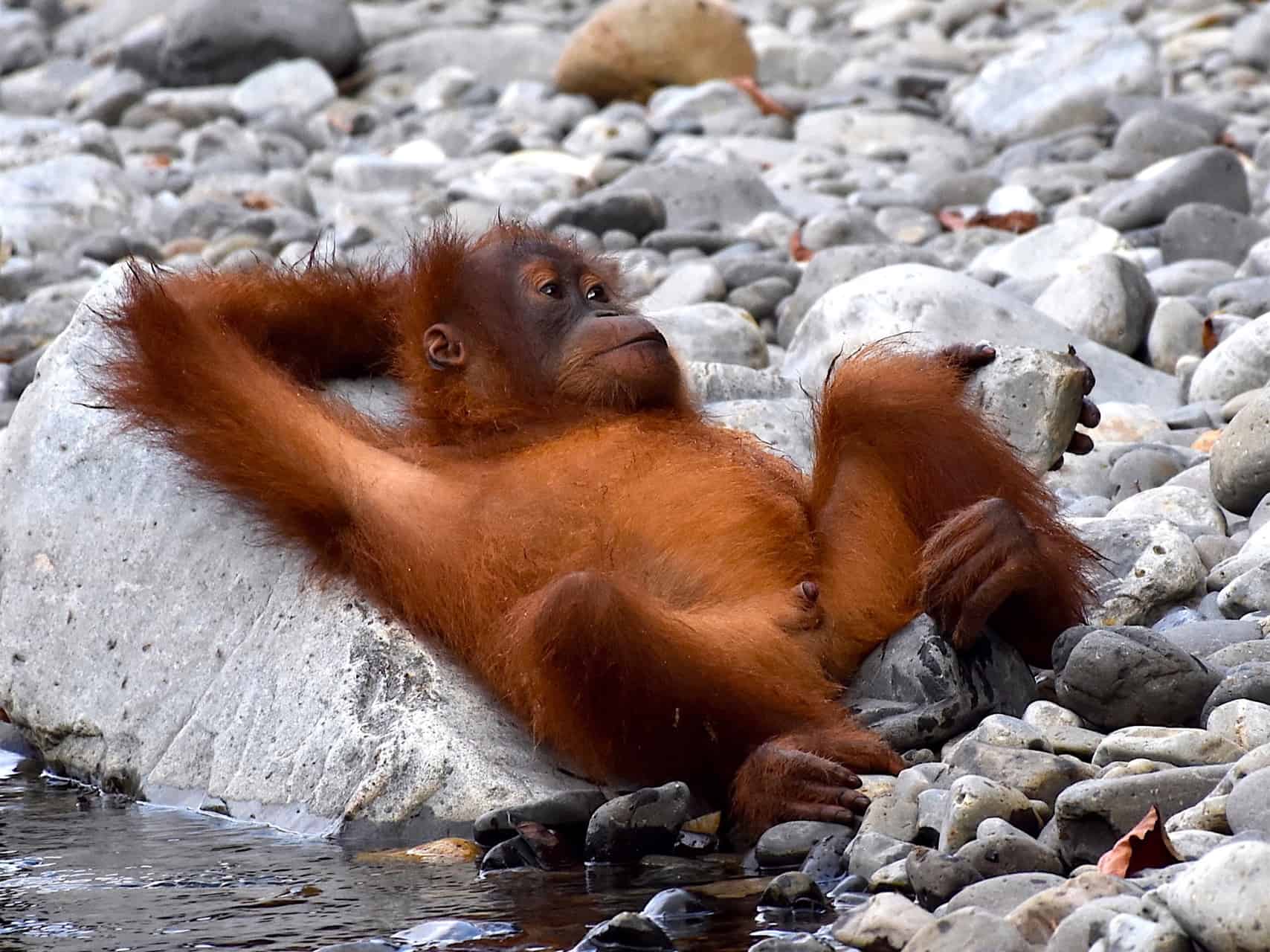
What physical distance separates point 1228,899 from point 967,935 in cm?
40

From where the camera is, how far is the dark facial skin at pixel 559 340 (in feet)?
15.8

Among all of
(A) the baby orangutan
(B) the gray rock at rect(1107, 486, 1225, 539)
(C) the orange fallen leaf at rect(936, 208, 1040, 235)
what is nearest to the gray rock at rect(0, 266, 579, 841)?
(A) the baby orangutan

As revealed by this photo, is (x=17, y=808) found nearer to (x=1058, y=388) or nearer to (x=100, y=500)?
(x=100, y=500)

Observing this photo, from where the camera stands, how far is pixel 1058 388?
530 cm

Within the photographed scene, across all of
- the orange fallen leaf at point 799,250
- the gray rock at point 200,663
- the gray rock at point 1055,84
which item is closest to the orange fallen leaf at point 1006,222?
the orange fallen leaf at point 799,250

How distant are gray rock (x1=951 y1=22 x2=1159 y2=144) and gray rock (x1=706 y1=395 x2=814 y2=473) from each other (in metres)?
6.57

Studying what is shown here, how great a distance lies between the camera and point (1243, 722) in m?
3.90

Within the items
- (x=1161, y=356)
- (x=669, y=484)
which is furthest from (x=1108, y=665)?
(x=1161, y=356)

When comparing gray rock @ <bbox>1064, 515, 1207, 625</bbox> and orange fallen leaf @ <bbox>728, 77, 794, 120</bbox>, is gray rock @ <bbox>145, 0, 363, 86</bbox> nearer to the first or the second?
orange fallen leaf @ <bbox>728, 77, 794, 120</bbox>

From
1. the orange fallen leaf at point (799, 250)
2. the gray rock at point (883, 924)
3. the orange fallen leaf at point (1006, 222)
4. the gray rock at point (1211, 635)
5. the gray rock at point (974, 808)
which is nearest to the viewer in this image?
the gray rock at point (883, 924)

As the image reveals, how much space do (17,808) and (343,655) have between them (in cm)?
91

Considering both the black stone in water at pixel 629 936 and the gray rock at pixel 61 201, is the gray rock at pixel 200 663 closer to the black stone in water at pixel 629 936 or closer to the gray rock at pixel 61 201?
the black stone in water at pixel 629 936

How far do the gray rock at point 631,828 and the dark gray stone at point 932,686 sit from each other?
1.92 feet

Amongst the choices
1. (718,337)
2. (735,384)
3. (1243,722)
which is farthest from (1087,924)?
(718,337)
